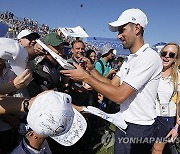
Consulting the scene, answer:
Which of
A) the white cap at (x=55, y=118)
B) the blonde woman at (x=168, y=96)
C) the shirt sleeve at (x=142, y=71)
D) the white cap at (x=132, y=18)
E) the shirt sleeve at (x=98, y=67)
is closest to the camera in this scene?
the white cap at (x=55, y=118)

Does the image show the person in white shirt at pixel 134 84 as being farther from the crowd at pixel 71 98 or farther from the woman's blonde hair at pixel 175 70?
the woman's blonde hair at pixel 175 70

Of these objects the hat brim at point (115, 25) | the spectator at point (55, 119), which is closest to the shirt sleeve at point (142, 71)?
the hat brim at point (115, 25)

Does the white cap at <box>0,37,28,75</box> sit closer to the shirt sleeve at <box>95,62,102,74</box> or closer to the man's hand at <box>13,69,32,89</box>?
the man's hand at <box>13,69,32,89</box>

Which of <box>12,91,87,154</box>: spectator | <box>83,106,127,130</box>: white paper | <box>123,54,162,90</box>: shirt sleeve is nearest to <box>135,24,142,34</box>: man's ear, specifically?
<box>123,54,162,90</box>: shirt sleeve

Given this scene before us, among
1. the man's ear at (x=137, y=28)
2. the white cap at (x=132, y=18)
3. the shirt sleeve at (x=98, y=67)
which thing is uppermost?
the white cap at (x=132, y=18)

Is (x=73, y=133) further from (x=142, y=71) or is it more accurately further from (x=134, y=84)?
(x=142, y=71)

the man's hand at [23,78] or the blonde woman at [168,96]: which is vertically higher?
the man's hand at [23,78]

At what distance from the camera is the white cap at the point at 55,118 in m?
1.68

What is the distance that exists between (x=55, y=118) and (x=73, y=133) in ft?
0.92

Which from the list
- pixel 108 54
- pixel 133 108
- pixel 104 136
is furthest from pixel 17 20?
pixel 133 108

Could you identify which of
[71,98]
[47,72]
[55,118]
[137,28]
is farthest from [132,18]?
[47,72]

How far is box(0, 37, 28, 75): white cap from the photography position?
181 cm

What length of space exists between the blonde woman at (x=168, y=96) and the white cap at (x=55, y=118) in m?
1.88

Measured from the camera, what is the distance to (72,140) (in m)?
1.91
